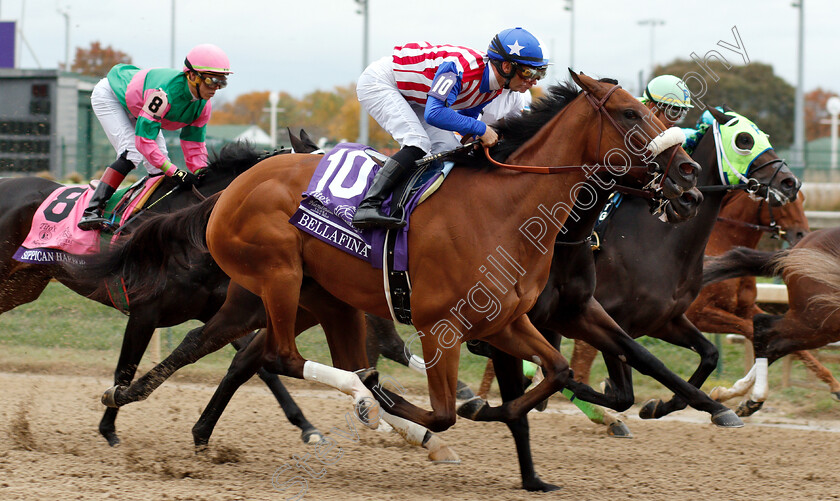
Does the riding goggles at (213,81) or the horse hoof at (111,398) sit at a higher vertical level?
the riding goggles at (213,81)

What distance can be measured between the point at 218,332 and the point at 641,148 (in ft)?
7.82

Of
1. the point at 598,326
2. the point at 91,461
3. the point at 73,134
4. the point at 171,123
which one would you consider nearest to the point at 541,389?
the point at 598,326

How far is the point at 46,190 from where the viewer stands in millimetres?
6098

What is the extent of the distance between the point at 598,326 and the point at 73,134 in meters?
14.9

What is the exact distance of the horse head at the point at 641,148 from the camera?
12.3 ft

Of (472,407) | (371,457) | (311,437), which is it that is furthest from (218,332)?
(472,407)

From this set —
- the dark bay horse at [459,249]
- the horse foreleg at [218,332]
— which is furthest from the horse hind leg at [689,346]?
the horse foreleg at [218,332]

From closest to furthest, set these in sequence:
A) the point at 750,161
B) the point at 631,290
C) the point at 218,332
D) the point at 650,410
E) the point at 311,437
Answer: the point at 218,332 < the point at 631,290 < the point at 311,437 < the point at 650,410 < the point at 750,161

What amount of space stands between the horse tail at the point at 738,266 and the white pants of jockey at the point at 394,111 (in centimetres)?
235

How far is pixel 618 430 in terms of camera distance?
5719 millimetres

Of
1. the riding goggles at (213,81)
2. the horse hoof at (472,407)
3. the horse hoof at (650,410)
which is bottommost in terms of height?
the horse hoof at (650,410)

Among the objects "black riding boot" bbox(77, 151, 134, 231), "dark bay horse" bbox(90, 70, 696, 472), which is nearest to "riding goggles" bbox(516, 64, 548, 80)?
"dark bay horse" bbox(90, 70, 696, 472)

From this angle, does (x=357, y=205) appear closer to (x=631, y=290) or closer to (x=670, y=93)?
(x=631, y=290)

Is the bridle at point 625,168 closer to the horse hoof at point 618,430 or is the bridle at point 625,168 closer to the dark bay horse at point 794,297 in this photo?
the horse hoof at point 618,430
